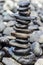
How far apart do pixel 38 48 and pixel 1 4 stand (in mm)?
1379

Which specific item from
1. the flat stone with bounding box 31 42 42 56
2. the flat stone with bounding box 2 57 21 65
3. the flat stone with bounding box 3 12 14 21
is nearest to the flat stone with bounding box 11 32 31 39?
the flat stone with bounding box 31 42 42 56

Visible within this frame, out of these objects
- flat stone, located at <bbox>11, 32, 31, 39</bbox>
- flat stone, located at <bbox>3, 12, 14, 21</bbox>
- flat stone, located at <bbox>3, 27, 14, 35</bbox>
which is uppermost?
flat stone, located at <bbox>3, 12, 14, 21</bbox>

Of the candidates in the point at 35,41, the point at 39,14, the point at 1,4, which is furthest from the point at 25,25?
the point at 1,4

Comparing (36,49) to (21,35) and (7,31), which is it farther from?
(7,31)

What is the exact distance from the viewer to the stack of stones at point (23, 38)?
2.01 m

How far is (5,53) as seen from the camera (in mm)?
2121

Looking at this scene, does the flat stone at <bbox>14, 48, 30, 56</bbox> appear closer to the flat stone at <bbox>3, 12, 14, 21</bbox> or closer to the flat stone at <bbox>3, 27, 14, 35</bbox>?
the flat stone at <bbox>3, 27, 14, 35</bbox>

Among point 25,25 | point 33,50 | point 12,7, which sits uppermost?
point 12,7

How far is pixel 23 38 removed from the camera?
7.09 feet

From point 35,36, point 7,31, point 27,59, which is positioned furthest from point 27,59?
point 7,31

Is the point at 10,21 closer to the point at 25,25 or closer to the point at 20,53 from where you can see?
the point at 25,25

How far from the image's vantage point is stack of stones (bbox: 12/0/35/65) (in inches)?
79.0

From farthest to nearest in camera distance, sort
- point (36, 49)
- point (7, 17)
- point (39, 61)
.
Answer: point (7, 17)
point (36, 49)
point (39, 61)

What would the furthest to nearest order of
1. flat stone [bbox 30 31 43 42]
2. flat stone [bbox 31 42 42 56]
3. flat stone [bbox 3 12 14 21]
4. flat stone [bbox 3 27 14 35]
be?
flat stone [bbox 3 12 14 21]
flat stone [bbox 3 27 14 35]
flat stone [bbox 30 31 43 42]
flat stone [bbox 31 42 42 56]
